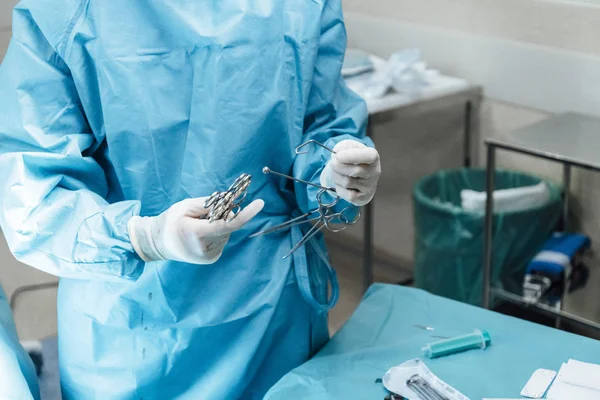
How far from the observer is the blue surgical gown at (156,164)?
3.94 ft

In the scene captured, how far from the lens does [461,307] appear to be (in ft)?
4.93

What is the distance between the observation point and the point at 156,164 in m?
1.27

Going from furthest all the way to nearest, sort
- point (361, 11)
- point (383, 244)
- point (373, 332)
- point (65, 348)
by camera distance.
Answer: point (383, 244) < point (361, 11) < point (373, 332) < point (65, 348)

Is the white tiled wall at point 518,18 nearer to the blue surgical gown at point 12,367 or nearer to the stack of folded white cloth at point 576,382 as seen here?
the stack of folded white cloth at point 576,382

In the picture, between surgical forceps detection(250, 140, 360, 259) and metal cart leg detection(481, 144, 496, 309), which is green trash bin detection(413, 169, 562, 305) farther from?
surgical forceps detection(250, 140, 360, 259)

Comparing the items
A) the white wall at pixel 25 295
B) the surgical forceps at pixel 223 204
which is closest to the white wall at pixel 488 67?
the white wall at pixel 25 295

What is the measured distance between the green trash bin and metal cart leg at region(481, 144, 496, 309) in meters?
0.14

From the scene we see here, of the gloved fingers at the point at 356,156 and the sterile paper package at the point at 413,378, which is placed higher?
the gloved fingers at the point at 356,156

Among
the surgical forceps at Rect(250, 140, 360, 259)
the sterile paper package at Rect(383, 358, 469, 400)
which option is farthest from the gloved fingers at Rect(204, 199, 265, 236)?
the sterile paper package at Rect(383, 358, 469, 400)

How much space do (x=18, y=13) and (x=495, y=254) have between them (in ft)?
5.34

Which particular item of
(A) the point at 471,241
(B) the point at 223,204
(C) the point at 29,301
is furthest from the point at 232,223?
(C) the point at 29,301

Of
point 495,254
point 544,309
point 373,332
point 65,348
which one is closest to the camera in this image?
point 65,348

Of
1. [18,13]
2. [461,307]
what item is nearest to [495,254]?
[461,307]

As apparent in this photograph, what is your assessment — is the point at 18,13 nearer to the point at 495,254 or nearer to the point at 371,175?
the point at 371,175
